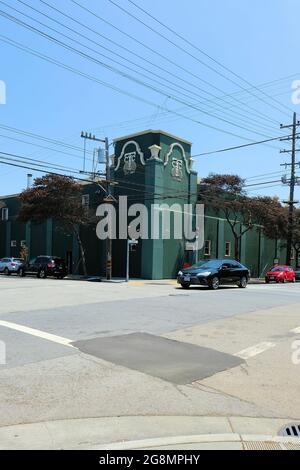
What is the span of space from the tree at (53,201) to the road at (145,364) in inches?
810

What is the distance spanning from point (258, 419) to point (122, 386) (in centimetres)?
179

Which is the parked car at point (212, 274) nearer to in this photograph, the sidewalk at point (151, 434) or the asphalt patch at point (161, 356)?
the asphalt patch at point (161, 356)

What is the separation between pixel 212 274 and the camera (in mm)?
21859

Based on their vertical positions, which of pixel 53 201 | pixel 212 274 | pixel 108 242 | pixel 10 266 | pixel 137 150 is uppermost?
pixel 137 150

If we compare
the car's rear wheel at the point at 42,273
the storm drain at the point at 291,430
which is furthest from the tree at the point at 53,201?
the storm drain at the point at 291,430

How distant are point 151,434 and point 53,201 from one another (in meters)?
29.2

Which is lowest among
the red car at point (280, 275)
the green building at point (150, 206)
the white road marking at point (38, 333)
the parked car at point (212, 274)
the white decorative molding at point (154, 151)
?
the red car at point (280, 275)

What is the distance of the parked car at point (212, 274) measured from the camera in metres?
21.8

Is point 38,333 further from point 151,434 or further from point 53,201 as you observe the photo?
point 53,201

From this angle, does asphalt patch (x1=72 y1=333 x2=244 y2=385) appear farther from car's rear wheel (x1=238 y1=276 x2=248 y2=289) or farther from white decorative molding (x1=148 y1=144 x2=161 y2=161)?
white decorative molding (x1=148 y1=144 x2=161 y2=161)

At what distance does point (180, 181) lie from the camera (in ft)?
117

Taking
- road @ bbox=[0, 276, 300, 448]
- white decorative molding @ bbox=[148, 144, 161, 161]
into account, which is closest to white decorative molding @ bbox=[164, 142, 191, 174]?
white decorative molding @ bbox=[148, 144, 161, 161]

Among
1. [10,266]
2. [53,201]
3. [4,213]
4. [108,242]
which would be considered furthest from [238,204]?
[4,213]

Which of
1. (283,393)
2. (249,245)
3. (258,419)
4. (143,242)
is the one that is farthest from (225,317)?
(249,245)
